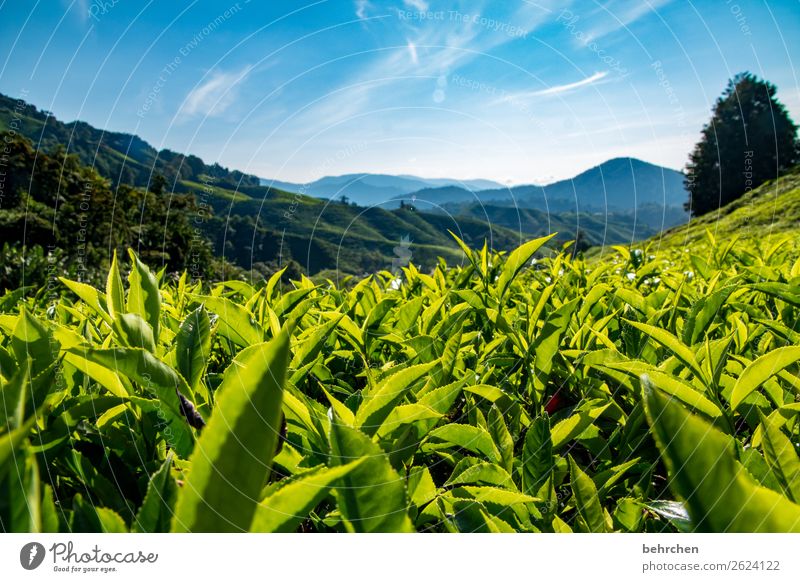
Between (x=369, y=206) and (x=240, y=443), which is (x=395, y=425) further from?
(x=369, y=206)

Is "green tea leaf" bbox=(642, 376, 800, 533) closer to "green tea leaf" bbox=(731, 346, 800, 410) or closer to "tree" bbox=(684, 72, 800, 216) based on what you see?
"green tea leaf" bbox=(731, 346, 800, 410)

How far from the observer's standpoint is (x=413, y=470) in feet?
2.89

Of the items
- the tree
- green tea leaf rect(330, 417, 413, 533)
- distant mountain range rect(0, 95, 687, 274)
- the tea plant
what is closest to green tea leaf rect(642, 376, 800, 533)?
the tea plant

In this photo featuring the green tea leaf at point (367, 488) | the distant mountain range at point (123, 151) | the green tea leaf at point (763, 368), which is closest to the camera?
the green tea leaf at point (367, 488)
